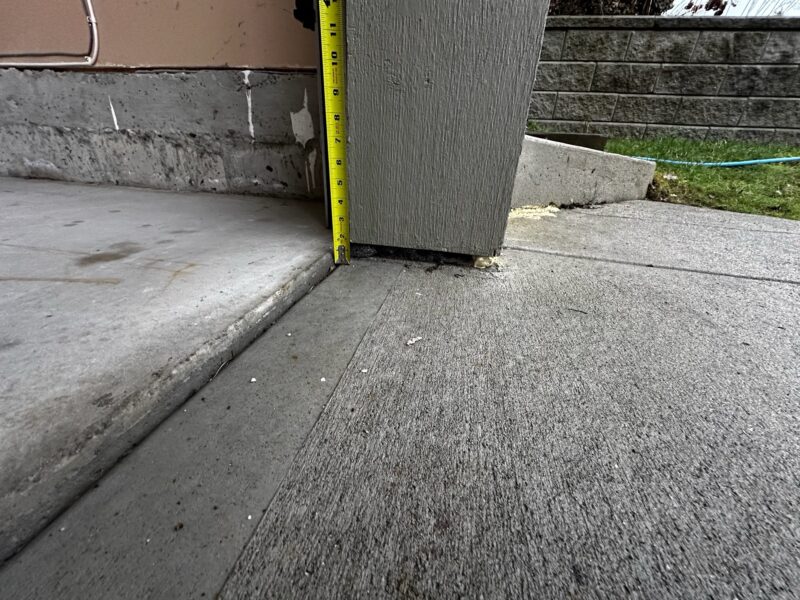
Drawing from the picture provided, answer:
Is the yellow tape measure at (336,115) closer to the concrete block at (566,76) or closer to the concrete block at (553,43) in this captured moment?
the concrete block at (566,76)

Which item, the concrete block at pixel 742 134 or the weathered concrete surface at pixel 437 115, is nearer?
the weathered concrete surface at pixel 437 115

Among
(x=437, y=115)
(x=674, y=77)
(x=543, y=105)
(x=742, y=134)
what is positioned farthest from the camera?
(x=543, y=105)

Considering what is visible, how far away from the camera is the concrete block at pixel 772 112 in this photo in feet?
14.5

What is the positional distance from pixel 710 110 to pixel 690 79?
481 mm

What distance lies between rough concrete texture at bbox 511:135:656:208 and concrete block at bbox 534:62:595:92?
205cm

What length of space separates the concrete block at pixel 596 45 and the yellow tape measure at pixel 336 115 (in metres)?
4.37

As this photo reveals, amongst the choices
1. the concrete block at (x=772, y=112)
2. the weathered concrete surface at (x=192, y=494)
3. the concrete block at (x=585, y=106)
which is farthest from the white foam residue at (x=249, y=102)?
the concrete block at (x=772, y=112)

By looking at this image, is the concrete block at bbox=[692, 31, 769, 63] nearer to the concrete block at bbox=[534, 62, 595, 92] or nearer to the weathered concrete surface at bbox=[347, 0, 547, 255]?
→ the concrete block at bbox=[534, 62, 595, 92]

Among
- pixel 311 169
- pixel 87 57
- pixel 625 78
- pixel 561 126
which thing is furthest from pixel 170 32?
pixel 625 78

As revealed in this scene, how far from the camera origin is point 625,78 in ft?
15.1

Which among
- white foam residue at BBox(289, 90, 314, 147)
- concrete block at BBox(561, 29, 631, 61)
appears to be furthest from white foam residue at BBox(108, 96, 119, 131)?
concrete block at BBox(561, 29, 631, 61)

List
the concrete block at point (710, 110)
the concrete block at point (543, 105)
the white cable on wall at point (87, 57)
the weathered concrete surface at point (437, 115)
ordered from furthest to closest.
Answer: the concrete block at point (543, 105), the concrete block at point (710, 110), the white cable on wall at point (87, 57), the weathered concrete surface at point (437, 115)

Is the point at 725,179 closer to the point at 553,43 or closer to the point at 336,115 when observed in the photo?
the point at 553,43

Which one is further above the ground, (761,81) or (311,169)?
(761,81)
